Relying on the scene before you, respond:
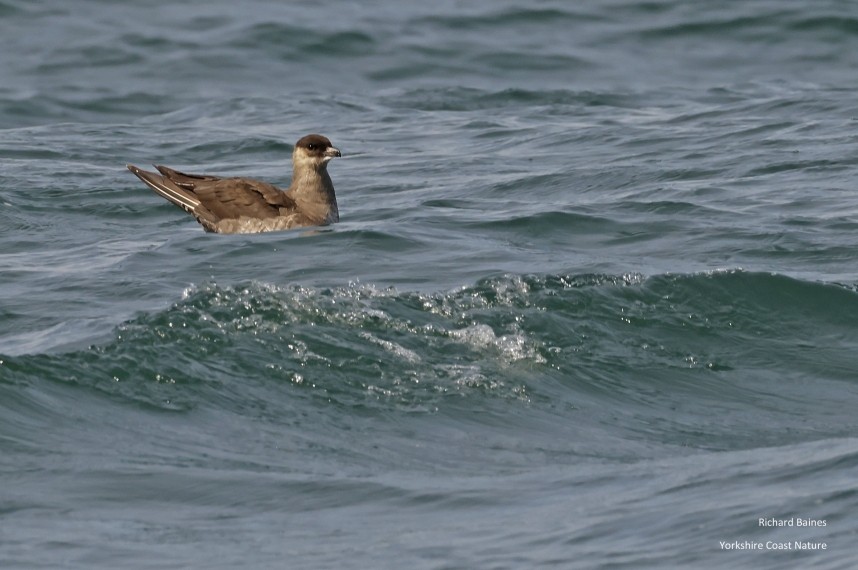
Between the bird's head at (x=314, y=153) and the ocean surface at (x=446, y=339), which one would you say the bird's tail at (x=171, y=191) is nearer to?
the ocean surface at (x=446, y=339)

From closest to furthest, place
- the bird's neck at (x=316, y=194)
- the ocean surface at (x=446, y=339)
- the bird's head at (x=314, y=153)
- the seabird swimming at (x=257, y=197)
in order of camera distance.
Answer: the ocean surface at (x=446, y=339) < the seabird swimming at (x=257, y=197) < the bird's neck at (x=316, y=194) < the bird's head at (x=314, y=153)

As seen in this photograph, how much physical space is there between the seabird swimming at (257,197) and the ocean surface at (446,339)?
0.25 meters

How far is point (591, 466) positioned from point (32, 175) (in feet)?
30.0

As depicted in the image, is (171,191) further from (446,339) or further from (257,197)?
(446,339)

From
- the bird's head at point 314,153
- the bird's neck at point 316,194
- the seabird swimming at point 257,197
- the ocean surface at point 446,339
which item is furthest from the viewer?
the bird's head at point 314,153

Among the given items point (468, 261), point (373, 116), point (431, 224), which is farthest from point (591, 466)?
point (373, 116)

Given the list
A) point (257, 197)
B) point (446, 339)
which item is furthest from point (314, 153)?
point (446, 339)

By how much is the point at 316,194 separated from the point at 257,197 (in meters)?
0.53

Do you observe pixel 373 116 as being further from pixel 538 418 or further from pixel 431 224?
pixel 538 418

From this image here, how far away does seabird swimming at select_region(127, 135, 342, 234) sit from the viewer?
1274cm

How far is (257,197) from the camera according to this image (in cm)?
1280

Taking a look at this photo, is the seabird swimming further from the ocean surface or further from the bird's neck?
the ocean surface

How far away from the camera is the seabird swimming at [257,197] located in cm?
1274

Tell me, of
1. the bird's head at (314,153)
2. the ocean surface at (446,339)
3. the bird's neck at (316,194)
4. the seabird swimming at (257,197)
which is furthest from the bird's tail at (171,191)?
the bird's head at (314,153)
